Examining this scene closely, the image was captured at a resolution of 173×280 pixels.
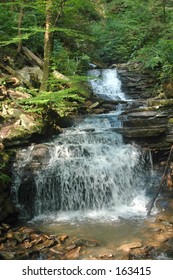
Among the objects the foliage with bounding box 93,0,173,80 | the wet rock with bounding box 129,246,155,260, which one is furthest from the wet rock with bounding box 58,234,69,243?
the foliage with bounding box 93,0,173,80

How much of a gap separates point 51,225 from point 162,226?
2223 mm

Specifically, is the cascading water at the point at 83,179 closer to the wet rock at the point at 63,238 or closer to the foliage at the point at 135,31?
the wet rock at the point at 63,238

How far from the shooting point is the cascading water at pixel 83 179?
23.2ft

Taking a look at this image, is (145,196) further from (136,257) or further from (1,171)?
(1,171)

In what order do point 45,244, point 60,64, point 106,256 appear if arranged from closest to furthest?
1. point 106,256
2. point 45,244
3. point 60,64

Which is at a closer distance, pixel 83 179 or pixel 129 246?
pixel 129 246

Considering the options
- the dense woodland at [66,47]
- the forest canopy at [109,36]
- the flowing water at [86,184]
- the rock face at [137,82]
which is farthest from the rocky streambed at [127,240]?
the forest canopy at [109,36]

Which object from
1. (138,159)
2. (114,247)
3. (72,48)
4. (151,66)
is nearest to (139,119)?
(138,159)

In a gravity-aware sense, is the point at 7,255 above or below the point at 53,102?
below

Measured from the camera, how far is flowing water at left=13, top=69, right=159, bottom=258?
21.4 ft

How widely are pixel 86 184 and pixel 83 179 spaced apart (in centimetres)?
14

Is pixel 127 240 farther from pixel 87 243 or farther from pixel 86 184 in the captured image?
pixel 86 184

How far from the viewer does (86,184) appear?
7.39m

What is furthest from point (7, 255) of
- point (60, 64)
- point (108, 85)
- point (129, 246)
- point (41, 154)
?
point (108, 85)
